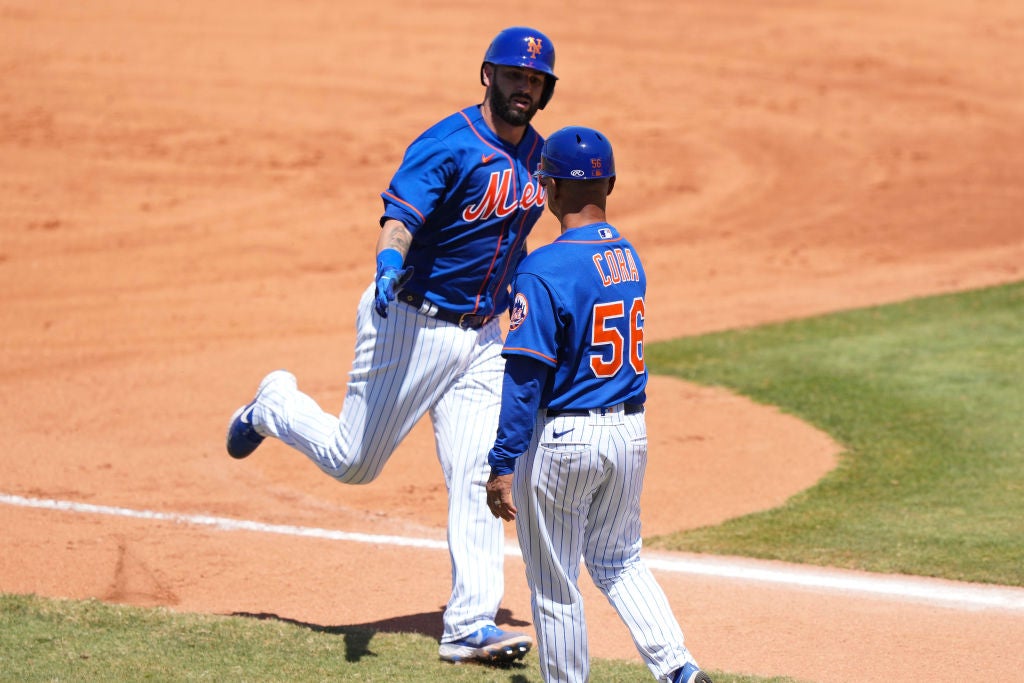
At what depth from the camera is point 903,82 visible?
1978 centimetres

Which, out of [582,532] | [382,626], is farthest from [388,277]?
[382,626]

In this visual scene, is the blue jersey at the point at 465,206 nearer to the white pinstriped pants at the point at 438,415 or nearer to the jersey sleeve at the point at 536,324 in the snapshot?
the white pinstriped pants at the point at 438,415

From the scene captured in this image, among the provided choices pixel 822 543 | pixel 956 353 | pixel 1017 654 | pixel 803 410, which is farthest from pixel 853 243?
pixel 1017 654

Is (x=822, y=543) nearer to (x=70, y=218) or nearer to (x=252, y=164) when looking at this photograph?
(x=70, y=218)

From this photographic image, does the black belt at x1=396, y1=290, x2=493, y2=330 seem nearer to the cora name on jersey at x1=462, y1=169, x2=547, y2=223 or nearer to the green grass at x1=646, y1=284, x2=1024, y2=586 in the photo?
the cora name on jersey at x1=462, y1=169, x2=547, y2=223

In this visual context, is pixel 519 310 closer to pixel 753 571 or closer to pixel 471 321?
pixel 471 321

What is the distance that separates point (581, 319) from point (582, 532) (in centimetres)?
67

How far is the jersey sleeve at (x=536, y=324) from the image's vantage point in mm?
3670

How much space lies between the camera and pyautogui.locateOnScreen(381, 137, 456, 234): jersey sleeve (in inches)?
180

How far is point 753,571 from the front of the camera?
5805 millimetres

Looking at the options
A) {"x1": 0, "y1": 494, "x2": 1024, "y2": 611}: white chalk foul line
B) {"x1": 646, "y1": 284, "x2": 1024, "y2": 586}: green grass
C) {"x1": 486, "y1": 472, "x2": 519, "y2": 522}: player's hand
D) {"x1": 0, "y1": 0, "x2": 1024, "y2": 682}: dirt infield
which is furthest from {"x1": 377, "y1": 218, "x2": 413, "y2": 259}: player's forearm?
{"x1": 646, "y1": 284, "x2": 1024, "y2": 586}: green grass

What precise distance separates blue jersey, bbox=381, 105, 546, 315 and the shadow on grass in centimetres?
128

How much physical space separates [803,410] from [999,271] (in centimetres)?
497

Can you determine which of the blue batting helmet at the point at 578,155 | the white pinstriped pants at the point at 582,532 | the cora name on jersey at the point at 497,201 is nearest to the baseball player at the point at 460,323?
the cora name on jersey at the point at 497,201
